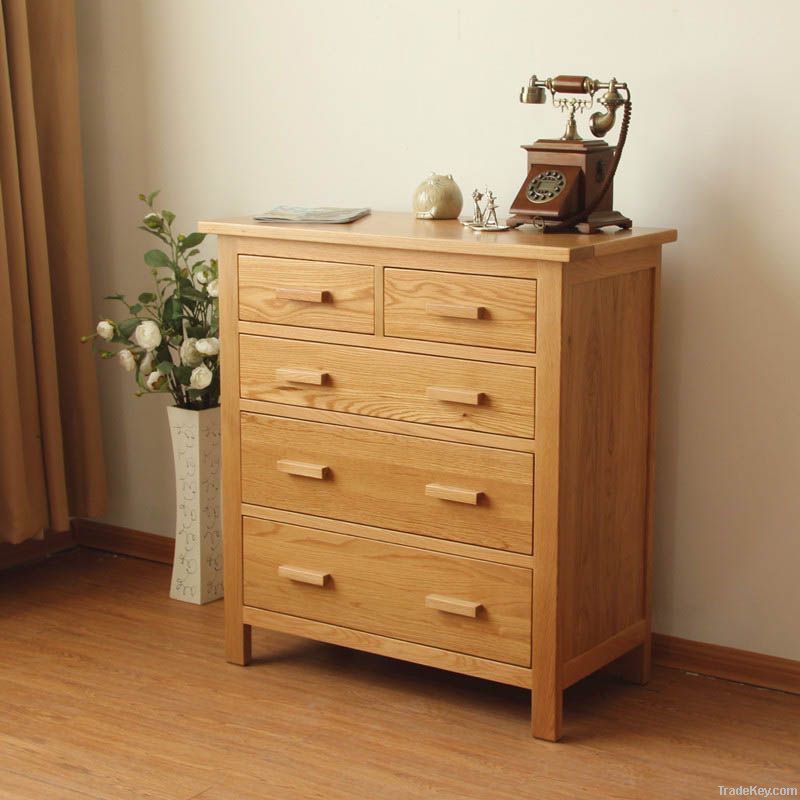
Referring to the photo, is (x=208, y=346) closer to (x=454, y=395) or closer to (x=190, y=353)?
(x=190, y=353)

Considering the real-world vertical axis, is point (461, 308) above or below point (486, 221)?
below

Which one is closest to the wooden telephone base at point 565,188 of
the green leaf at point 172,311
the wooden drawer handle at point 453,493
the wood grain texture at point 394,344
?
the wood grain texture at point 394,344

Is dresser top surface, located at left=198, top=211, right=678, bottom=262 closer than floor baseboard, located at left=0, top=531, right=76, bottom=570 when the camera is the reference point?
Yes

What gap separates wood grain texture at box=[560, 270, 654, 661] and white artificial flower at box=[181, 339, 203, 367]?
3.31 ft

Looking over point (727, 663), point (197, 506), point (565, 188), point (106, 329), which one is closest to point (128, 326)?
point (106, 329)

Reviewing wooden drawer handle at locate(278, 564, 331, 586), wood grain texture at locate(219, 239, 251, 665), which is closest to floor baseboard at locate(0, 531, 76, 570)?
wood grain texture at locate(219, 239, 251, 665)

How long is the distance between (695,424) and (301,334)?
2.69 ft

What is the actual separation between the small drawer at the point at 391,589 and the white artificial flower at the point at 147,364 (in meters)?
0.55

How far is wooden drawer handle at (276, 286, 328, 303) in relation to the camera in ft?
7.78

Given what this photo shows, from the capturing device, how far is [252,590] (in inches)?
102

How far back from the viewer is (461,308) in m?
2.21

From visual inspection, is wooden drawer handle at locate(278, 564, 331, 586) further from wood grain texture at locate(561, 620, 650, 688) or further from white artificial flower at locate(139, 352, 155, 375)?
white artificial flower at locate(139, 352, 155, 375)

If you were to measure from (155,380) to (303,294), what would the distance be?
2.14 ft

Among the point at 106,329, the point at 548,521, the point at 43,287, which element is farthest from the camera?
the point at 43,287
